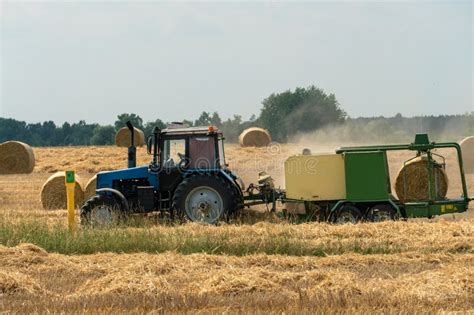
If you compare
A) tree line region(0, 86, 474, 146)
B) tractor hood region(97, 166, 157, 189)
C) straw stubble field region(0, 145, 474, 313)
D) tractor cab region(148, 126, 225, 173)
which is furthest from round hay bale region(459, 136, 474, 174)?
tractor hood region(97, 166, 157, 189)

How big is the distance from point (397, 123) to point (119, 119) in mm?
28600

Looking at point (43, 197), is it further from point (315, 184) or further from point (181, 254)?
point (181, 254)

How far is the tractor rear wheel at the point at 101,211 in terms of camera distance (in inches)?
510

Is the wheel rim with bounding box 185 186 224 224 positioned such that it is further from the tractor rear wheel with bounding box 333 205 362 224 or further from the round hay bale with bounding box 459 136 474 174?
the round hay bale with bounding box 459 136 474 174

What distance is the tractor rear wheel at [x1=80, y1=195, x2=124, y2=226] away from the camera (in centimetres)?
1296

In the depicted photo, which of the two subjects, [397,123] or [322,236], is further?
[397,123]

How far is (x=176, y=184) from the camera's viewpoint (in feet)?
44.5

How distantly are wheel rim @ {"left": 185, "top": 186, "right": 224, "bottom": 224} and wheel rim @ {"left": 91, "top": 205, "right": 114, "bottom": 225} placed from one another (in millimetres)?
1376

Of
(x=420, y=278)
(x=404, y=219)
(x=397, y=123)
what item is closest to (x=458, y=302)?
(x=420, y=278)

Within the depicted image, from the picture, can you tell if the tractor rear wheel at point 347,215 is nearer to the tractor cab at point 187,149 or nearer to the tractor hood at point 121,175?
the tractor cab at point 187,149

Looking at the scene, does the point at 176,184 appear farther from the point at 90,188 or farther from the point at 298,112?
the point at 298,112

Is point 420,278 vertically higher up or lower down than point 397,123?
lower down

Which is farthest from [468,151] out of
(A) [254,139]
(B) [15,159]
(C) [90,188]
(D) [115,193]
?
(B) [15,159]

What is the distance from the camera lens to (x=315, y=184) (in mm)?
13336
